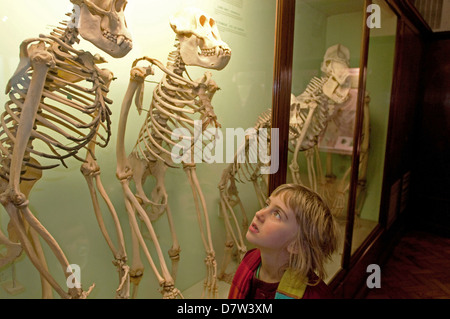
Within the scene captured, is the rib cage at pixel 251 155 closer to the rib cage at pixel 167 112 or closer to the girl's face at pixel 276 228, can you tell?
the rib cage at pixel 167 112

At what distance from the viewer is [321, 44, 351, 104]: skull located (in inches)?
100

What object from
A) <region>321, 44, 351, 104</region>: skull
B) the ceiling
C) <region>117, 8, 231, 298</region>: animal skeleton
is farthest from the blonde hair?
the ceiling

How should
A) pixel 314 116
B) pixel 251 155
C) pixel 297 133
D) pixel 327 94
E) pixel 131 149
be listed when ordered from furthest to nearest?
pixel 327 94, pixel 314 116, pixel 297 133, pixel 251 155, pixel 131 149

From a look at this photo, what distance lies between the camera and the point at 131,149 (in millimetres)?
1537

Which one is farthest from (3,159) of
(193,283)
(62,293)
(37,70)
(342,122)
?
(342,122)

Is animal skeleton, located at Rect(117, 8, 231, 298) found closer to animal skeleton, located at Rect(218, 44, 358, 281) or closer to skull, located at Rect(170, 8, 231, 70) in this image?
skull, located at Rect(170, 8, 231, 70)

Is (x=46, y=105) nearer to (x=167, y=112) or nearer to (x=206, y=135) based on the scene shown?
(x=167, y=112)

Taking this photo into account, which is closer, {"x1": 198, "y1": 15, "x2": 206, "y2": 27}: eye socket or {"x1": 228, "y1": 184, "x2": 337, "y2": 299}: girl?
{"x1": 228, "y1": 184, "x2": 337, "y2": 299}: girl

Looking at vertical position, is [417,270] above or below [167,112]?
below

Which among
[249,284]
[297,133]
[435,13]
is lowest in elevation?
[249,284]

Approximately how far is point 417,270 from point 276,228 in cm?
320

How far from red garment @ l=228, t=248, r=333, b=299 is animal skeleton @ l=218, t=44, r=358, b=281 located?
2.29 ft

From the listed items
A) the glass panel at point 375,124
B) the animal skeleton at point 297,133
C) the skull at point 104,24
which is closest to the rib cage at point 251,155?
the animal skeleton at point 297,133

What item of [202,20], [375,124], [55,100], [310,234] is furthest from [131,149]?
[375,124]
